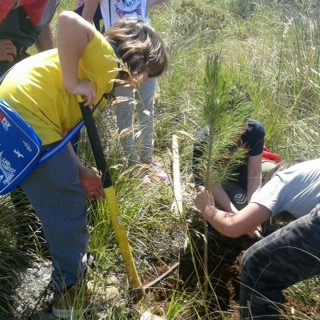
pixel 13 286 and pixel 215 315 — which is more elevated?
pixel 13 286

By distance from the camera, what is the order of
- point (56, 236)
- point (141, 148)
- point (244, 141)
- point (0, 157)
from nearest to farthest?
point (0, 157)
point (56, 236)
point (244, 141)
point (141, 148)

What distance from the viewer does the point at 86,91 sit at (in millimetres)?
2207

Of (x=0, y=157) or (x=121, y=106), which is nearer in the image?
(x=0, y=157)

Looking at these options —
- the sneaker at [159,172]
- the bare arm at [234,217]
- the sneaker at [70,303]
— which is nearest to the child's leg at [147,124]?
the sneaker at [159,172]

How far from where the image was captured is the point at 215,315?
8.43 feet

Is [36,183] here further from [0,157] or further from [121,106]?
[121,106]

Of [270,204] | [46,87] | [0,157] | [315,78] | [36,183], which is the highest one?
[46,87]

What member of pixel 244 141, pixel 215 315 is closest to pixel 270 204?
pixel 215 315

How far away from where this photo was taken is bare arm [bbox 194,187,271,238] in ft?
8.02

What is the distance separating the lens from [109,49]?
224 centimetres

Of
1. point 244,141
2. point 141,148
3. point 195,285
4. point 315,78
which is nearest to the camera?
point 195,285

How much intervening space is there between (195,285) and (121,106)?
118 centimetres

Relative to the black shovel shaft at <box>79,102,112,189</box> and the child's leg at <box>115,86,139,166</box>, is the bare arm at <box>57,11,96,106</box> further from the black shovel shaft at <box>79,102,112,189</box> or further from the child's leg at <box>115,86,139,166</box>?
the child's leg at <box>115,86,139,166</box>

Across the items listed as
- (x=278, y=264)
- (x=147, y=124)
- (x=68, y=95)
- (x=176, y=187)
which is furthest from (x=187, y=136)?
(x=278, y=264)
